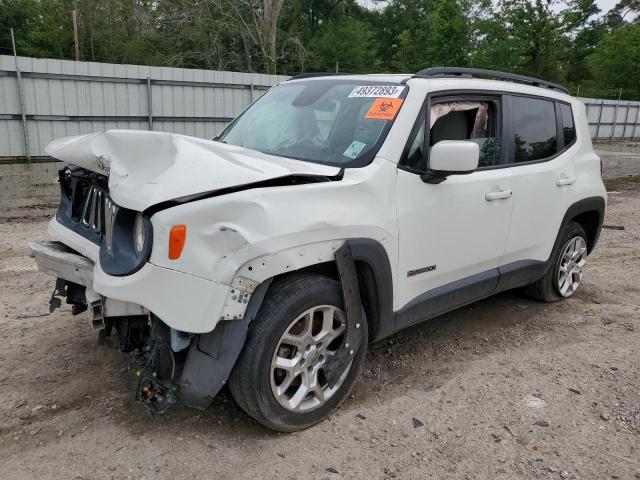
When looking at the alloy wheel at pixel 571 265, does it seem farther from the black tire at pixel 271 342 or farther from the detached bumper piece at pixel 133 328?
the detached bumper piece at pixel 133 328

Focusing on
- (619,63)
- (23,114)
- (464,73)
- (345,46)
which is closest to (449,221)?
(464,73)

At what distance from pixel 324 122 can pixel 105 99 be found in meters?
10.0

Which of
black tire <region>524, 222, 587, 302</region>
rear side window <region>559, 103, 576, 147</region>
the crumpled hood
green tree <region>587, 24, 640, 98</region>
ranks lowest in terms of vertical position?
black tire <region>524, 222, 587, 302</region>

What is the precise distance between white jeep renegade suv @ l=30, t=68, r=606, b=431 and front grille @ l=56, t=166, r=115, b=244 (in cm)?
1

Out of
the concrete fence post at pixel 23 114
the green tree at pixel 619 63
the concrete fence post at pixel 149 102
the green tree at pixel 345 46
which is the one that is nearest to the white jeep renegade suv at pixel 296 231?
the concrete fence post at pixel 23 114

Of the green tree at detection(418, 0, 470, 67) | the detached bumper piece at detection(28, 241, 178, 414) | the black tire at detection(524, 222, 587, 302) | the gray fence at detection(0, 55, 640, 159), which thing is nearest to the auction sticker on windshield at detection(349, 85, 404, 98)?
the detached bumper piece at detection(28, 241, 178, 414)

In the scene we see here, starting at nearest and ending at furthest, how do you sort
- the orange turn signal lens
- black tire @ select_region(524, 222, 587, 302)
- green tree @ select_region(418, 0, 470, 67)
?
the orange turn signal lens → black tire @ select_region(524, 222, 587, 302) → green tree @ select_region(418, 0, 470, 67)

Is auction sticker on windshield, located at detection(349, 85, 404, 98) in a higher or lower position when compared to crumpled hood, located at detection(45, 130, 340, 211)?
higher

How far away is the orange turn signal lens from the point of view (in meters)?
2.43

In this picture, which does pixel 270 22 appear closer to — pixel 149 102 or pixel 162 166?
pixel 149 102

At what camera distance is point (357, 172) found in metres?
3.07

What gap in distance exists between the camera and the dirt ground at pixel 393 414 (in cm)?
272

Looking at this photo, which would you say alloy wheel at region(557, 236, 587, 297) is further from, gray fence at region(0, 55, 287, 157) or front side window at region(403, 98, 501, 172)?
gray fence at region(0, 55, 287, 157)

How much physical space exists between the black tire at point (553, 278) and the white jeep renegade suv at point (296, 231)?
2.26ft
